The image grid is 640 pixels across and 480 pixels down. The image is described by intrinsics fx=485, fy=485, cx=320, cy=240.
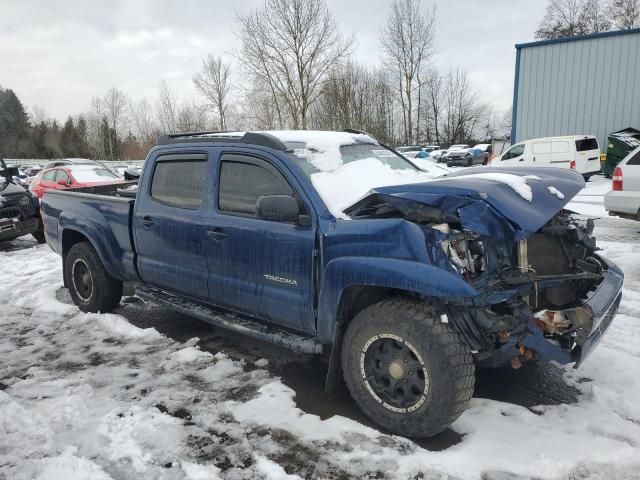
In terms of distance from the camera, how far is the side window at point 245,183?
3525 millimetres

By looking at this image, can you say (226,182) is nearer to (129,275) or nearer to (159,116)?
(129,275)

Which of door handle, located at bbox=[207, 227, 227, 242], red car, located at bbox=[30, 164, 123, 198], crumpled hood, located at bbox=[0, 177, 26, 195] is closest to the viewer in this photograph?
door handle, located at bbox=[207, 227, 227, 242]

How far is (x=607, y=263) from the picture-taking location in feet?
12.2

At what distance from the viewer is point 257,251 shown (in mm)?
3496

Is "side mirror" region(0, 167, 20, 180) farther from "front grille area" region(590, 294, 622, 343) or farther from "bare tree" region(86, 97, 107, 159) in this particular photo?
"bare tree" region(86, 97, 107, 159)

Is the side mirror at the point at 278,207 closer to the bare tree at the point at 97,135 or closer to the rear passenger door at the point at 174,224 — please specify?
the rear passenger door at the point at 174,224

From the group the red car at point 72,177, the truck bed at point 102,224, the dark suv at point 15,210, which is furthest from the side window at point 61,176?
the truck bed at point 102,224

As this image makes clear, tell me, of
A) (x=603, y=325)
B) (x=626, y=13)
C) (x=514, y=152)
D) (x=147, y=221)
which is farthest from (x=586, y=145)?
(x=626, y=13)

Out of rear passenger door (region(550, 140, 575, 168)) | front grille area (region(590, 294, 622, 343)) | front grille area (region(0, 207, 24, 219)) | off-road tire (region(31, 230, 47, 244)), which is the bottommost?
off-road tire (region(31, 230, 47, 244))

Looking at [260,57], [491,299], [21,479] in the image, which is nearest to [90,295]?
[21,479]

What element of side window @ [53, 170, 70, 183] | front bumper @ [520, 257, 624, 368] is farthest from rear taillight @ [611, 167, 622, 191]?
side window @ [53, 170, 70, 183]

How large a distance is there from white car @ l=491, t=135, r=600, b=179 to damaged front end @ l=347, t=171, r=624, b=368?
47.6 ft

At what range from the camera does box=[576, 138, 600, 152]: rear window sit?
53.7 ft

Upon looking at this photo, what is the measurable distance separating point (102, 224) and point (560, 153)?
15488mm
